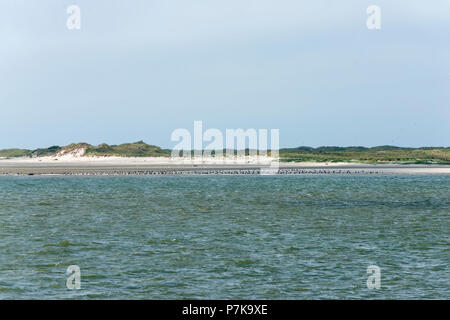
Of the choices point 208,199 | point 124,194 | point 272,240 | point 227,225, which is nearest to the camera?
point 272,240

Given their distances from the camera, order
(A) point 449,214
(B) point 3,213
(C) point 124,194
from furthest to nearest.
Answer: (C) point 124,194, (B) point 3,213, (A) point 449,214

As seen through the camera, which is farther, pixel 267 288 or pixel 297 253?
pixel 297 253

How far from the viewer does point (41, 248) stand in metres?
27.6

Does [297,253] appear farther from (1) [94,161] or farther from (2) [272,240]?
(1) [94,161]

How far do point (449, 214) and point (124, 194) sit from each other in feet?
125

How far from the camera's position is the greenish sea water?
19.0 metres

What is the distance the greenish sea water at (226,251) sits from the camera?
18984 mm

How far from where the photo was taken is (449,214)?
42.8 metres

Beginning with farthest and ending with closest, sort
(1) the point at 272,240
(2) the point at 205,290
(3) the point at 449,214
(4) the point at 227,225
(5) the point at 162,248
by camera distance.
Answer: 1. (3) the point at 449,214
2. (4) the point at 227,225
3. (1) the point at 272,240
4. (5) the point at 162,248
5. (2) the point at 205,290

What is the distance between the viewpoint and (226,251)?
26.1 m

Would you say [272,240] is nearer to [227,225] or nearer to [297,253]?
[297,253]

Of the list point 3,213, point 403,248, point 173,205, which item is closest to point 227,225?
point 403,248
